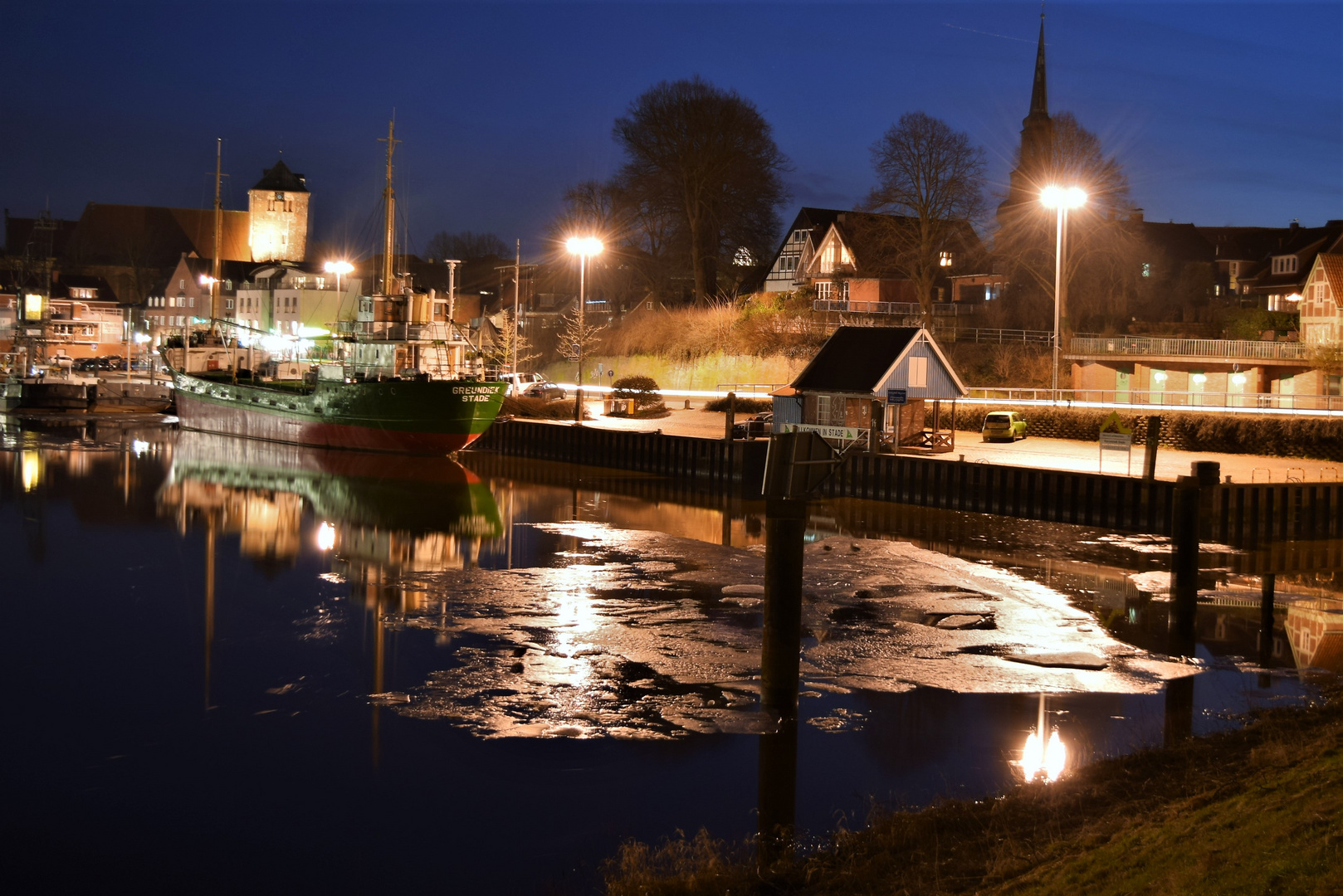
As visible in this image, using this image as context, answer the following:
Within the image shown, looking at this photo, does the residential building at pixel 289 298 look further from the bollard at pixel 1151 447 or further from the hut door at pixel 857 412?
the bollard at pixel 1151 447

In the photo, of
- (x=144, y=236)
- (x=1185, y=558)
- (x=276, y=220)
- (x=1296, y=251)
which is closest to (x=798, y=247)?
(x=1296, y=251)

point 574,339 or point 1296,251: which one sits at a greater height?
point 1296,251

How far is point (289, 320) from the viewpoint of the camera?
118 metres

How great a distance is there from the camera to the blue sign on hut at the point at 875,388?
36094 mm

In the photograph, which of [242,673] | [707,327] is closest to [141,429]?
[707,327]

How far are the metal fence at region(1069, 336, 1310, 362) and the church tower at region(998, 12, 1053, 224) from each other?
9.50 metres

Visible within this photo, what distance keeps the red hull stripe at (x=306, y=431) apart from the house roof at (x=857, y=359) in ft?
50.1

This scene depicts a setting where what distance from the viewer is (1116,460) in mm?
37156

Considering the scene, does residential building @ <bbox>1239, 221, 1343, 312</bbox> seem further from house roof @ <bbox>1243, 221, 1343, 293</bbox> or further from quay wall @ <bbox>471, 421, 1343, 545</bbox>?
quay wall @ <bbox>471, 421, 1343, 545</bbox>

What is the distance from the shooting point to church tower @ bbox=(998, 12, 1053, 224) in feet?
209

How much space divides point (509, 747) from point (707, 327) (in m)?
56.1

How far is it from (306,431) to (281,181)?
10611cm

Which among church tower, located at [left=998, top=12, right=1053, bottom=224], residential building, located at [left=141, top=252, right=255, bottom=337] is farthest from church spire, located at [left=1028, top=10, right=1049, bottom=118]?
residential building, located at [left=141, top=252, right=255, bottom=337]

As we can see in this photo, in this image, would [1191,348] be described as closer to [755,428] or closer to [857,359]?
[755,428]
